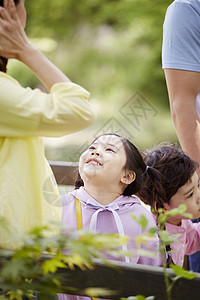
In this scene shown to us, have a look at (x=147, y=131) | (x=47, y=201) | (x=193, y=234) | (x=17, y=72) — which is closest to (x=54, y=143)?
(x=17, y=72)

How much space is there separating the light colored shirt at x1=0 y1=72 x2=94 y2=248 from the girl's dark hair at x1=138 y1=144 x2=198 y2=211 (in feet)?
1.98

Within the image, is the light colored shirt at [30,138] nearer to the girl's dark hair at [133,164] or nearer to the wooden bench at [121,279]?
the wooden bench at [121,279]

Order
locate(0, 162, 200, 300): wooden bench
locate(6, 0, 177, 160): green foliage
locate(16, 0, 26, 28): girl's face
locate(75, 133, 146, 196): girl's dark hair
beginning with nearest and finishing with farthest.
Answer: locate(0, 162, 200, 300): wooden bench < locate(16, 0, 26, 28): girl's face < locate(75, 133, 146, 196): girl's dark hair < locate(6, 0, 177, 160): green foliage

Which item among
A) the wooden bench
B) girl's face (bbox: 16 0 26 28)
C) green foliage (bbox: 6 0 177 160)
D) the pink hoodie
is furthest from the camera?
green foliage (bbox: 6 0 177 160)

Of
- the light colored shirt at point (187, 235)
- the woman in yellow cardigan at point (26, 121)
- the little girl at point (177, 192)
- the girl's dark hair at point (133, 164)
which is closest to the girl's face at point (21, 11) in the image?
the woman in yellow cardigan at point (26, 121)

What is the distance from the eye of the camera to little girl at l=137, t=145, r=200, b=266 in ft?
5.45

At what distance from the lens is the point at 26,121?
3.22 feet

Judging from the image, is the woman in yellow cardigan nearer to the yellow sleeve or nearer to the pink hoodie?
the yellow sleeve

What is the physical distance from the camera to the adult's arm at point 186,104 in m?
1.64

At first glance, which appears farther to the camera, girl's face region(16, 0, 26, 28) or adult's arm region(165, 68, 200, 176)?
adult's arm region(165, 68, 200, 176)

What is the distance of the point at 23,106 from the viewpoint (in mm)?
969

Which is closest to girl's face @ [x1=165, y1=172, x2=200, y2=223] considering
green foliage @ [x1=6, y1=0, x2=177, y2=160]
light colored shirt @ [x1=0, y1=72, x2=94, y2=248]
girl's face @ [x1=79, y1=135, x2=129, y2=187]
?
girl's face @ [x1=79, y1=135, x2=129, y2=187]

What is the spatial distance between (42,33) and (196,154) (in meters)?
5.73

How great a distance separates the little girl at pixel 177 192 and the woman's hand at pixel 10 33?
30.5 inches
